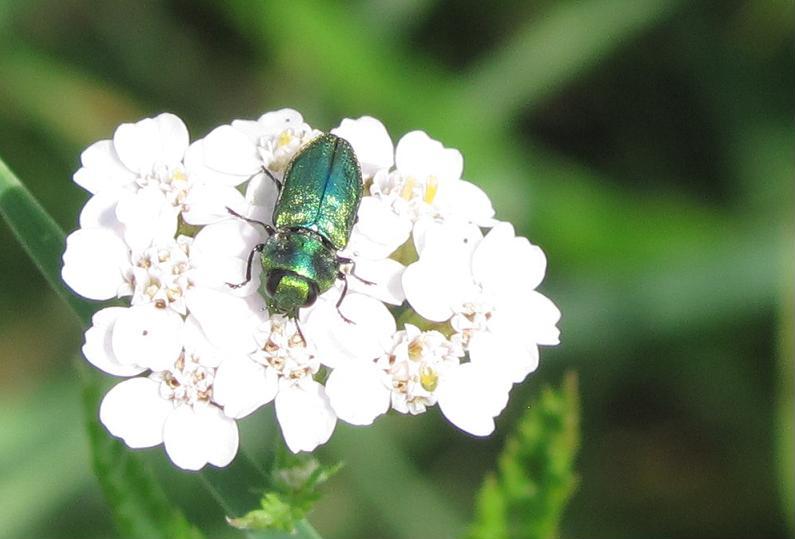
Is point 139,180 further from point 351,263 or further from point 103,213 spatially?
point 351,263

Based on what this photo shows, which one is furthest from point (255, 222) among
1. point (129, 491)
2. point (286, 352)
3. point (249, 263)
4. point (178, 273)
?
point (129, 491)

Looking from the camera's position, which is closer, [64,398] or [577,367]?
[64,398]

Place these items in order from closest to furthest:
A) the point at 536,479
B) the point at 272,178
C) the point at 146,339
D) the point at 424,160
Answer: the point at 146,339 → the point at 272,178 → the point at 424,160 → the point at 536,479

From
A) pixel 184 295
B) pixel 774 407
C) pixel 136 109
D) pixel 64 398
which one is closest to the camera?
pixel 184 295

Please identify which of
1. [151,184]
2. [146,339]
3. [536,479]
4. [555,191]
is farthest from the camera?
[555,191]

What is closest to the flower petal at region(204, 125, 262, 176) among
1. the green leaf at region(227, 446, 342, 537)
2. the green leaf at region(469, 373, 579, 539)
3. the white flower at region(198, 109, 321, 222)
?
the white flower at region(198, 109, 321, 222)

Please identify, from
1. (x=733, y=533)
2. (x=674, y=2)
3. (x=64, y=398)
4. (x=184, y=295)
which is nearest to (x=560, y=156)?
(x=674, y=2)

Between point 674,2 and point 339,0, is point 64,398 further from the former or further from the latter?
point 674,2

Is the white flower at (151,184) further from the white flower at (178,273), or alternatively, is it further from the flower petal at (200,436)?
the flower petal at (200,436)
